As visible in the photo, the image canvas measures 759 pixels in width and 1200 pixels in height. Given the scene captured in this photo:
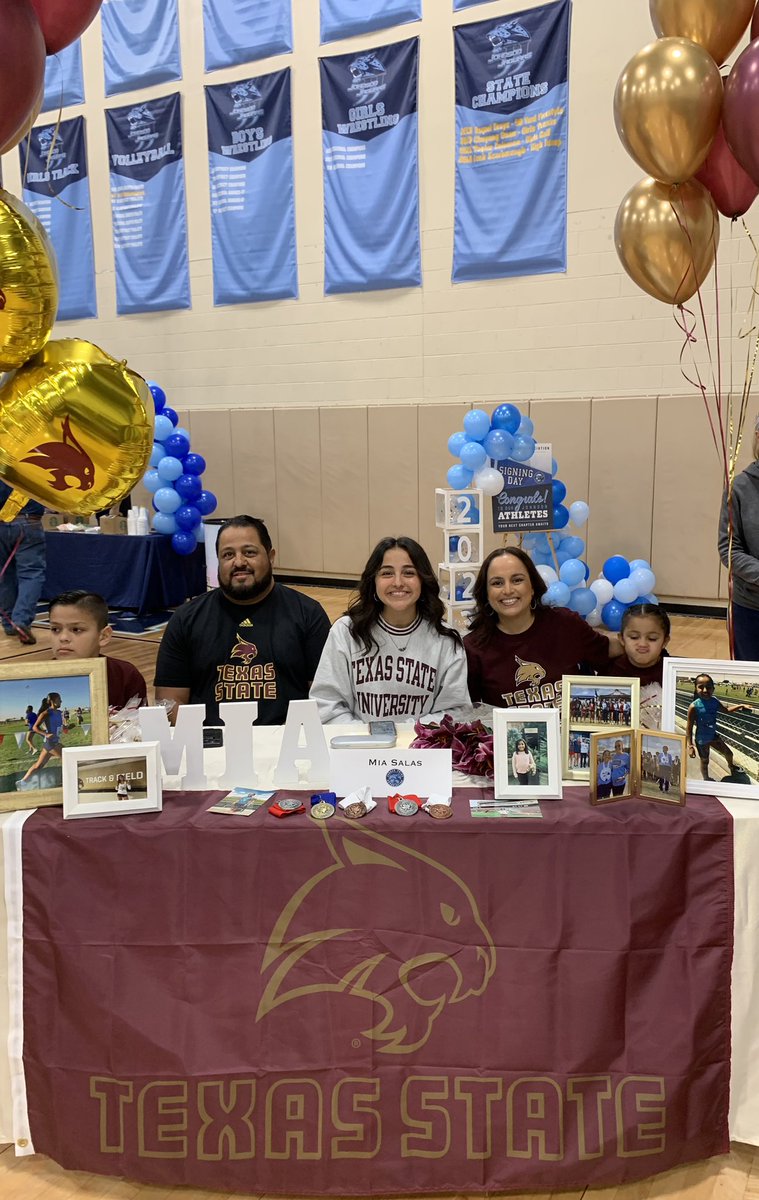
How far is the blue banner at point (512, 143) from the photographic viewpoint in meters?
7.55

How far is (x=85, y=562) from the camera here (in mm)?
8211

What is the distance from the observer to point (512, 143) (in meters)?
7.79

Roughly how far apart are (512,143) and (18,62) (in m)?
6.72

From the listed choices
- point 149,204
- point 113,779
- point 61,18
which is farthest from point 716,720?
point 149,204

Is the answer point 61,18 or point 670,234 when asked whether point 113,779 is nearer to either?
point 61,18

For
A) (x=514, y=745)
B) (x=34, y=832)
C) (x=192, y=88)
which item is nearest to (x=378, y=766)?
(x=514, y=745)

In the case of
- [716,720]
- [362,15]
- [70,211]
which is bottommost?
[716,720]

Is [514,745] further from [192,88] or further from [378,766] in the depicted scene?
[192,88]

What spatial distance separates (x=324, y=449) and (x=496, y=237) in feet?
8.63

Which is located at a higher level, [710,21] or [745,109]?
[710,21]

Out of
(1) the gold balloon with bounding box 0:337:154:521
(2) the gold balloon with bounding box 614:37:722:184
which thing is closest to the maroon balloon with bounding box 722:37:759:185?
(2) the gold balloon with bounding box 614:37:722:184

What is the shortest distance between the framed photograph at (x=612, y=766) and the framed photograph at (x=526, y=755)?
3.2 inches

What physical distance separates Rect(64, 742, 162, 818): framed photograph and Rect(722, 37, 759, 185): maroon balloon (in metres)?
2.16

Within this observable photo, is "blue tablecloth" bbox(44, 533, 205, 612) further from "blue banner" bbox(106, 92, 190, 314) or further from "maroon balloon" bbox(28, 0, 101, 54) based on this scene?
"maroon balloon" bbox(28, 0, 101, 54)
